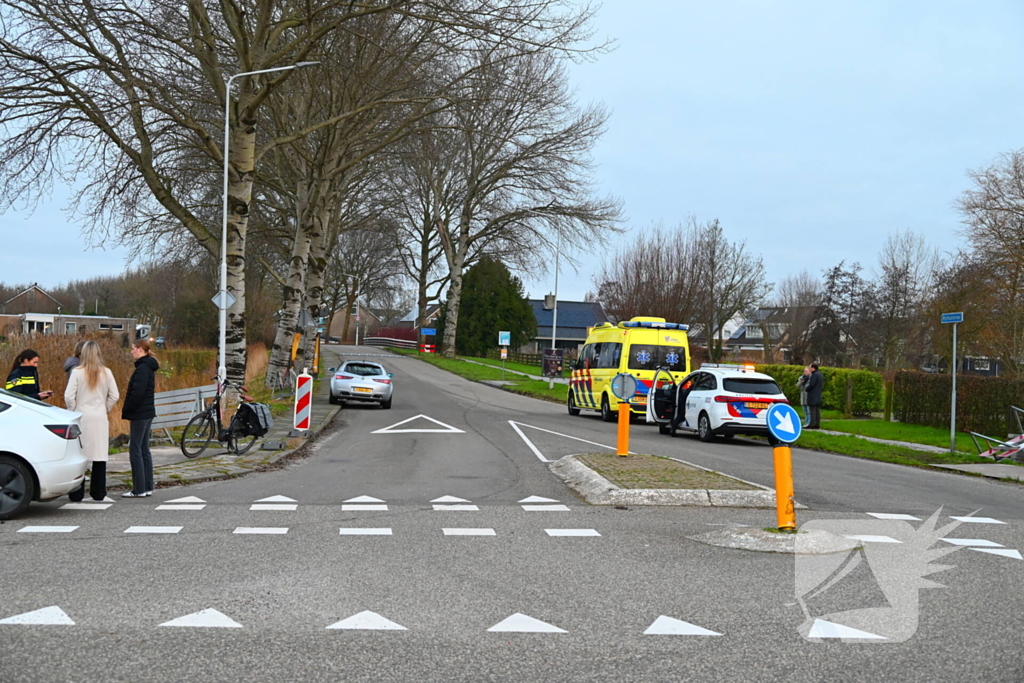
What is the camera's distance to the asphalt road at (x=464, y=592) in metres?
5.18

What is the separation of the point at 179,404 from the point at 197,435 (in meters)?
3.03

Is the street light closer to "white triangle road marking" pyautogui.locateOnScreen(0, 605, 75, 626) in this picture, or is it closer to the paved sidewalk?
the paved sidewalk

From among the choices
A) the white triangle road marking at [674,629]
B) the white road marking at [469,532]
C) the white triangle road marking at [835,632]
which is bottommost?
the white road marking at [469,532]

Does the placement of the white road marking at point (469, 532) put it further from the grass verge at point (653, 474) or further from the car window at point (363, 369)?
the car window at point (363, 369)

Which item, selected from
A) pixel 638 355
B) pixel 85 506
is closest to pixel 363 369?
pixel 638 355

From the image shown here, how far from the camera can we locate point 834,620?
6246 millimetres

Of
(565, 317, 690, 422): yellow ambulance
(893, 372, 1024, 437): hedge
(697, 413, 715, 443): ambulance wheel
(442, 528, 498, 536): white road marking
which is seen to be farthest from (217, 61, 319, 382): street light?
(893, 372, 1024, 437): hedge

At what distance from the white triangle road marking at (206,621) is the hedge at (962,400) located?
1994 centimetres

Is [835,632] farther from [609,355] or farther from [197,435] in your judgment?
[609,355]

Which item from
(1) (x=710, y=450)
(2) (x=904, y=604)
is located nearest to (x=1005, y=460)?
(1) (x=710, y=450)

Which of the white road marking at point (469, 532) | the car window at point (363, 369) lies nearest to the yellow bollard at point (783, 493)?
the white road marking at point (469, 532)

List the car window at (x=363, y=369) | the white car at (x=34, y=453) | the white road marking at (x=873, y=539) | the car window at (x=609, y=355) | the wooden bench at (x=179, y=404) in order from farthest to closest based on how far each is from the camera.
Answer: the car window at (x=363, y=369)
the car window at (x=609, y=355)
the wooden bench at (x=179, y=404)
the white car at (x=34, y=453)
the white road marking at (x=873, y=539)

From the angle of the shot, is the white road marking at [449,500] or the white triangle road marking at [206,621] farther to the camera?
the white road marking at [449,500]

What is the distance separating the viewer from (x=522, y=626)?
595 centimetres
